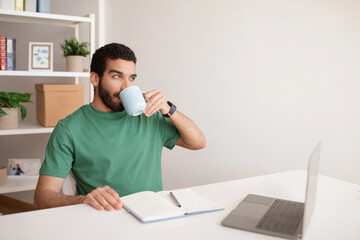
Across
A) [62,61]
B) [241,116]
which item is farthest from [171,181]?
[62,61]

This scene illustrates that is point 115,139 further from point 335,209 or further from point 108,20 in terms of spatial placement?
point 108,20

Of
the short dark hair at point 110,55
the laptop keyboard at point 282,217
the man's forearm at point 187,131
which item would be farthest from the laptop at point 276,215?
the short dark hair at point 110,55

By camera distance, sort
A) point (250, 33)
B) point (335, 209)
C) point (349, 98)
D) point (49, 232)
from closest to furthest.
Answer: point (49, 232) → point (335, 209) → point (349, 98) → point (250, 33)

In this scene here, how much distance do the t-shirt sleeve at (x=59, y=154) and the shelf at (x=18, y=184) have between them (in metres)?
1.22

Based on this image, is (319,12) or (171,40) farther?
(171,40)

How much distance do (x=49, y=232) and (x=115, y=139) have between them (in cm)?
64

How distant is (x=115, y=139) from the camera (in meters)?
1.62

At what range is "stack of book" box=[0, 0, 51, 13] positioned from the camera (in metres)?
2.46

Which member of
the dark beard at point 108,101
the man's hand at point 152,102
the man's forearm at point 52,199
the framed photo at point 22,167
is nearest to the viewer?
the man's forearm at point 52,199

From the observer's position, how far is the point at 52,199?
1407 millimetres

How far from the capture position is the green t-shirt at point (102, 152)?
157 centimetres

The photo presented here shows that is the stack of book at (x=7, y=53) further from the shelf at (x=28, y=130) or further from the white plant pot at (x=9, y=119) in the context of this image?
the shelf at (x=28, y=130)

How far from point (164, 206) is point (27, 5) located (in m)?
1.97

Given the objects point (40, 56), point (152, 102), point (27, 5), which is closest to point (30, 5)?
point (27, 5)
